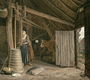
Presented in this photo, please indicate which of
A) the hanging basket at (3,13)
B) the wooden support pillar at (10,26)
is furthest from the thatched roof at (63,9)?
the hanging basket at (3,13)

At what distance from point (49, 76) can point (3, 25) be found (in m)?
4.10

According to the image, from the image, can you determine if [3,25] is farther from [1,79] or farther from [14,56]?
[1,79]

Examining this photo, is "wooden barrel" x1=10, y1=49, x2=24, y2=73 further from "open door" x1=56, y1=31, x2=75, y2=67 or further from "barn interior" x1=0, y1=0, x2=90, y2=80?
"open door" x1=56, y1=31, x2=75, y2=67

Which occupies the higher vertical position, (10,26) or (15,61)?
(10,26)

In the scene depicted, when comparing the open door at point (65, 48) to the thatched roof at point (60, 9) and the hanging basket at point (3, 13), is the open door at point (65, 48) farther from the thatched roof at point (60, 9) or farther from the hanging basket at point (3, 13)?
the hanging basket at point (3, 13)

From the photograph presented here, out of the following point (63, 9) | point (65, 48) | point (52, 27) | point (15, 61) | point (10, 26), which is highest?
point (63, 9)

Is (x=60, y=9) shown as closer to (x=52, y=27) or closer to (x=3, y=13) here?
(x=52, y=27)

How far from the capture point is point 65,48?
11.5 m

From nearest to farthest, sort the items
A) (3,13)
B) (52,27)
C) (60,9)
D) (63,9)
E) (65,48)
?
(3,13) < (63,9) < (60,9) < (65,48) < (52,27)

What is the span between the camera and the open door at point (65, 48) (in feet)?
37.2

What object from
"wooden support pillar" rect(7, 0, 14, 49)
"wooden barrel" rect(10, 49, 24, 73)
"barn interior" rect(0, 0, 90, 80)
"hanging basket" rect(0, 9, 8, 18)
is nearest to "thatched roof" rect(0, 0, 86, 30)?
"barn interior" rect(0, 0, 90, 80)

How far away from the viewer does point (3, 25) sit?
11.0 metres

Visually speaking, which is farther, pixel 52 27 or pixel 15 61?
pixel 52 27

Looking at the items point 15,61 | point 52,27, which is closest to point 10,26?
point 15,61
